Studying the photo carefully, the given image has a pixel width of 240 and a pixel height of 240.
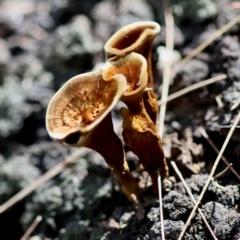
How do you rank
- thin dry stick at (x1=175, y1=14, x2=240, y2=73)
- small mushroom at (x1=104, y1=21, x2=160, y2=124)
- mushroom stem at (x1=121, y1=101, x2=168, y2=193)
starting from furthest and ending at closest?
1. thin dry stick at (x1=175, y1=14, x2=240, y2=73)
2. small mushroom at (x1=104, y1=21, x2=160, y2=124)
3. mushroom stem at (x1=121, y1=101, x2=168, y2=193)

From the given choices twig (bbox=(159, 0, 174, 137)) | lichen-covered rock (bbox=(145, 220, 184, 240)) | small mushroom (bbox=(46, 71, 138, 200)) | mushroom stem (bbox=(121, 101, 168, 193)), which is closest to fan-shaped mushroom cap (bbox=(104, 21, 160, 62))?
small mushroom (bbox=(46, 71, 138, 200))

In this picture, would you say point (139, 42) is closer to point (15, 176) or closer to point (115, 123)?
point (115, 123)

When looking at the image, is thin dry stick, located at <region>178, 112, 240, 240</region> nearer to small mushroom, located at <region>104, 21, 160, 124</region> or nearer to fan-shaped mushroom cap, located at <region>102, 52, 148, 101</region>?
small mushroom, located at <region>104, 21, 160, 124</region>

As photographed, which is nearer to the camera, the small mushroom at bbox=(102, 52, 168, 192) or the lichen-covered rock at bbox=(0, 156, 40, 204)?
the small mushroom at bbox=(102, 52, 168, 192)

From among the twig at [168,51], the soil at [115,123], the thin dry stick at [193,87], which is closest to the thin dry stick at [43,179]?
the soil at [115,123]

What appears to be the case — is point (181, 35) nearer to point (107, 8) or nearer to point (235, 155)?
point (107, 8)

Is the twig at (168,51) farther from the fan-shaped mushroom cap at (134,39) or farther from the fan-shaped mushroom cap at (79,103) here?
the fan-shaped mushroom cap at (79,103)

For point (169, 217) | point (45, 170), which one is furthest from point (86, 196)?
point (169, 217)
